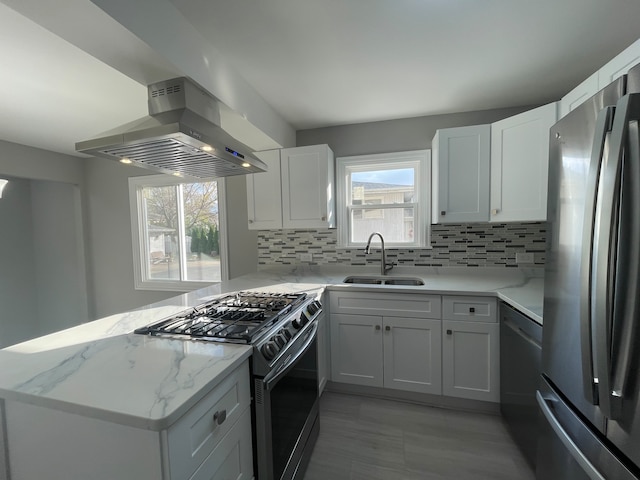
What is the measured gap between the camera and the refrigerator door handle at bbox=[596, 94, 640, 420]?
2.13ft

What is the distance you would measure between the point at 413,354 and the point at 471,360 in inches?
15.5

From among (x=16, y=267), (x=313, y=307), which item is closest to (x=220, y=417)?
(x=313, y=307)

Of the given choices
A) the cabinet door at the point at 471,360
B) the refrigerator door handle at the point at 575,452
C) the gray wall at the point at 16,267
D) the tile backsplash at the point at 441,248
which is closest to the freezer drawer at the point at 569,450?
the refrigerator door handle at the point at 575,452

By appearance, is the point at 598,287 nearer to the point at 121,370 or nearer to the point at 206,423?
the point at 206,423

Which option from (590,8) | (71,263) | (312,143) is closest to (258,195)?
(312,143)

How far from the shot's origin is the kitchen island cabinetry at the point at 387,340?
6.52 feet

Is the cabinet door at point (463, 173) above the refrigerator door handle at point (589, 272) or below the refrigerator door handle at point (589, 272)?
above

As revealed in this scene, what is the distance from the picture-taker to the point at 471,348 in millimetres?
1914

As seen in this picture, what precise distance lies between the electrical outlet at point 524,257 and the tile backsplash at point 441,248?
25mm

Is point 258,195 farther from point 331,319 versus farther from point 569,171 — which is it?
point 569,171

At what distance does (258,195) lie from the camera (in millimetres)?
2662

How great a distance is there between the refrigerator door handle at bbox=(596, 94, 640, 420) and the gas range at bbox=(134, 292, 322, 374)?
3.35 ft

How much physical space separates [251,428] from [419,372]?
1434mm

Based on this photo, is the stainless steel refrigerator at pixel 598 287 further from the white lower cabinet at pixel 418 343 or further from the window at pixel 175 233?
the window at pixel 175 233
